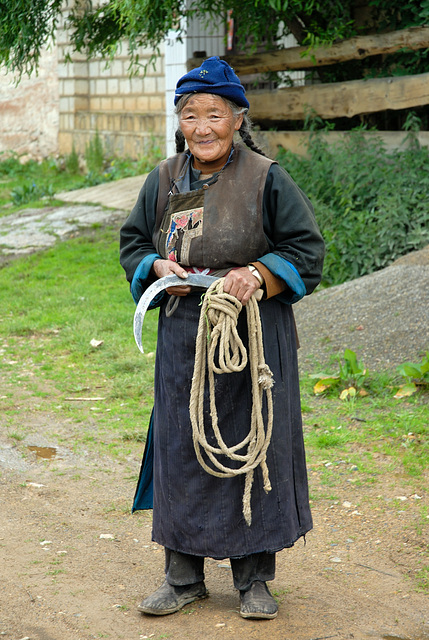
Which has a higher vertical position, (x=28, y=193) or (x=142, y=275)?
(x=142, y=275)

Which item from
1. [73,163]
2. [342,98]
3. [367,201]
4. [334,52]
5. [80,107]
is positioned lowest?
[73,163]

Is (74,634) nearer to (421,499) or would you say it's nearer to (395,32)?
(421,499)

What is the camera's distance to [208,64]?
2459 mm

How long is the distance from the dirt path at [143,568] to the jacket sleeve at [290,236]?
111 centimetres

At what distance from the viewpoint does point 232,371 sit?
237 cm

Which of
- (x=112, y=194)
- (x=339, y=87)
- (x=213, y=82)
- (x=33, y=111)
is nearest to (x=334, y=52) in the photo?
(x=339, y=87)

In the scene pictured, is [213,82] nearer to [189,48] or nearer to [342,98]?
[342,98]

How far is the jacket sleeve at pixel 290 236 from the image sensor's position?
245 centimetres

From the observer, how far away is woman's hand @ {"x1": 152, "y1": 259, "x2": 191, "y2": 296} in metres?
2.46

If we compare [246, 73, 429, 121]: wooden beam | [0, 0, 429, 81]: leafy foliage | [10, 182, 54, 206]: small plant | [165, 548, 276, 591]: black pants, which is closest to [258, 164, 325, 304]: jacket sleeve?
[165, 548, 276, 591]: black pants

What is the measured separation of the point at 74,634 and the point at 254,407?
0.96 metres

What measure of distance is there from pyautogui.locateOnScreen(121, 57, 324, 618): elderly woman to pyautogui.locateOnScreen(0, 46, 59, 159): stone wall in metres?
13.8

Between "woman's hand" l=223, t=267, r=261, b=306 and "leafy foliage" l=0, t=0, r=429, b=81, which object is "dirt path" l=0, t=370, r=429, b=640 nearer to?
"woman's hand" l=223, t=267, r=261, b=306

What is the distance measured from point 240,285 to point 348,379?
2515 mm
